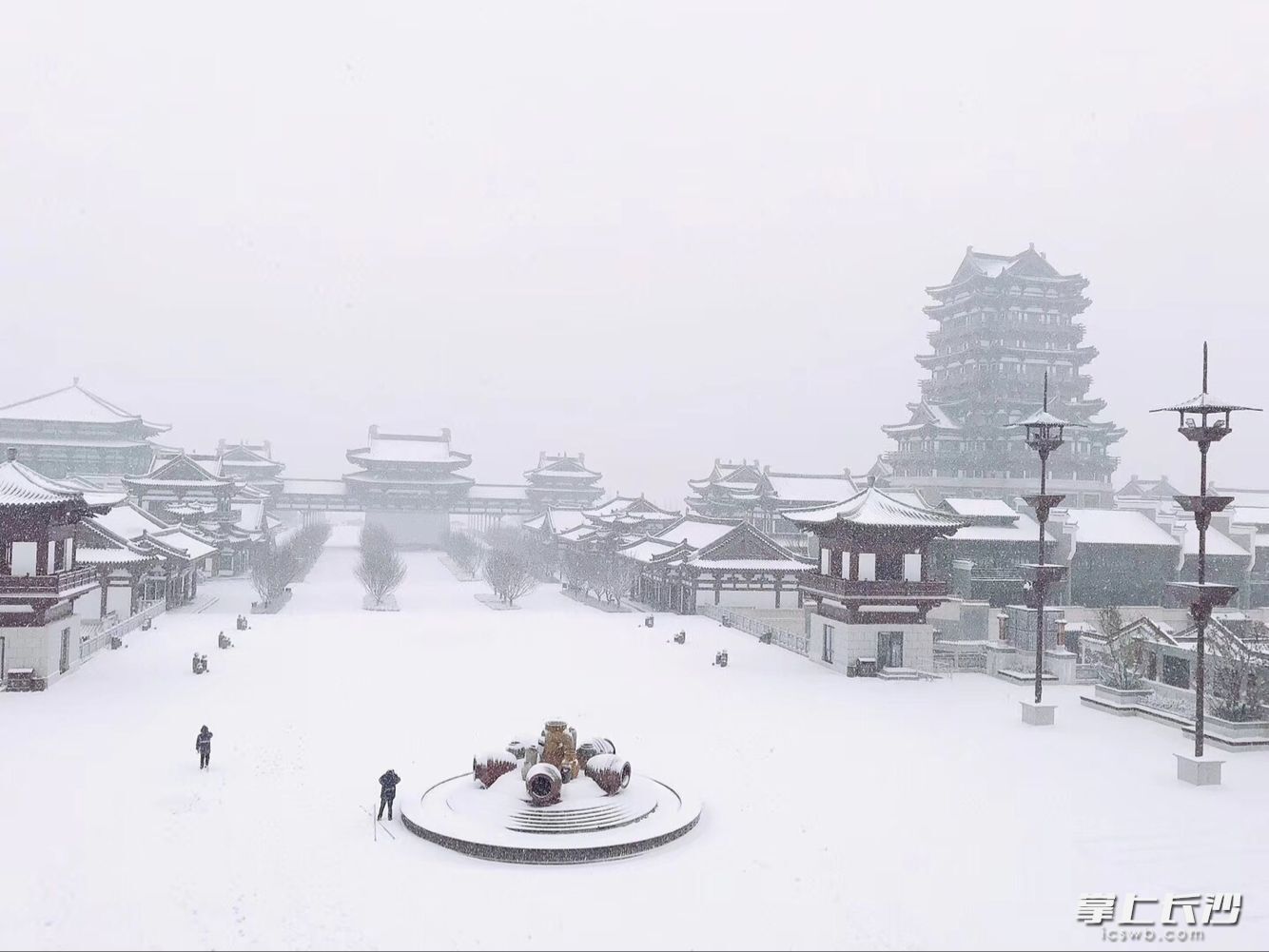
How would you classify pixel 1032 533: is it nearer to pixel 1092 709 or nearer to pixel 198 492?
pixel 1092 709

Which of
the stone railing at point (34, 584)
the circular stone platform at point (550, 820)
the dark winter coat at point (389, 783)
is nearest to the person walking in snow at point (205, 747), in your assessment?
the circular stone platform at point (550, 820)

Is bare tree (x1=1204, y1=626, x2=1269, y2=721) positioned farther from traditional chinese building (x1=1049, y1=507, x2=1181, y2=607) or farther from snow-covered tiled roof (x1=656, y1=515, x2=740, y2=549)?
snow-covered tiled roof (x1=656, y1=515, x2=740, y2=549)

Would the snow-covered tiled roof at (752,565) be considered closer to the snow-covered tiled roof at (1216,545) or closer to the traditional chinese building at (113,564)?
the snow-covered tiled roof at (1216,545)

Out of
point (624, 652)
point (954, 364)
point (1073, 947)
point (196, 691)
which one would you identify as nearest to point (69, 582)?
point (196, 691)

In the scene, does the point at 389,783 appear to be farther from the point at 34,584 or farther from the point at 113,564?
the point at 113,564

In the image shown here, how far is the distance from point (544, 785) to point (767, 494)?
220 feet

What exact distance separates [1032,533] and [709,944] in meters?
44.3

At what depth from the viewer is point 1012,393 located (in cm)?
7425

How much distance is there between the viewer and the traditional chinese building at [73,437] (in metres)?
82.9

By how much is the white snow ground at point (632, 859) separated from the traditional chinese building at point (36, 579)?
4.69 feet

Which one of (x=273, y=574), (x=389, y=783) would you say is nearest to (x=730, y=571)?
(x=273, y=574)

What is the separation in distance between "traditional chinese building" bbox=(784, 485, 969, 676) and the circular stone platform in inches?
732

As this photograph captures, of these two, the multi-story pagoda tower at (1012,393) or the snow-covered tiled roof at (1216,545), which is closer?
the snow-covered tiled roof at (1216,545)

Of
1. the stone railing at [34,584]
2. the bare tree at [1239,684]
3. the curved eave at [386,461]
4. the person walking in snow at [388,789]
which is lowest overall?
the person walking in snow at [388,789]
